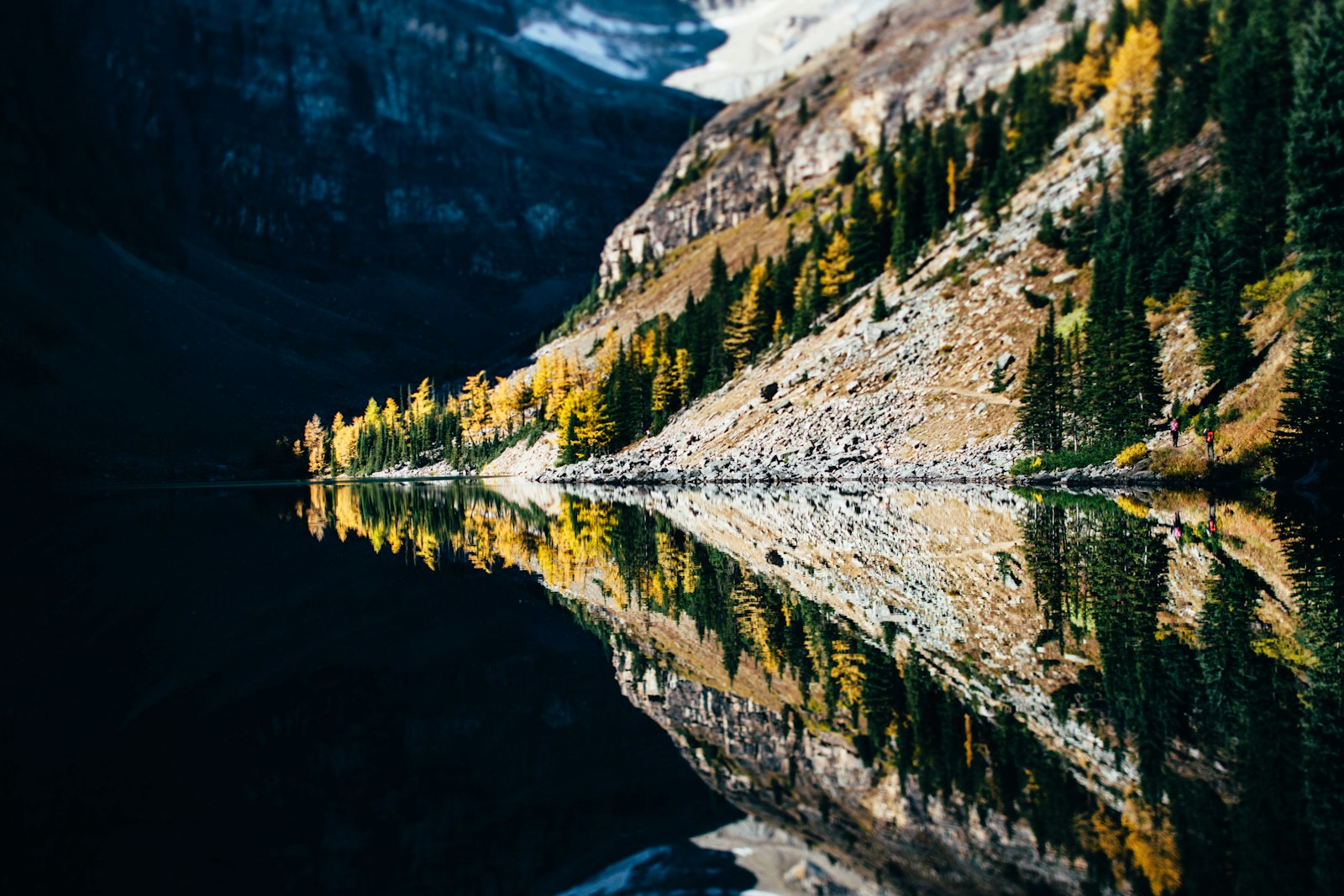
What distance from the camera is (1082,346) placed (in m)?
57.2

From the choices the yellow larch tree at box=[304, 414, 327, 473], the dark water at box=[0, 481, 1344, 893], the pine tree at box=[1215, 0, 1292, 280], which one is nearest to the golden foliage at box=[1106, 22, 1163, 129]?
the pine tree at box=[1215, 0, 1292, 280]

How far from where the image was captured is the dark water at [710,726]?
25.1 ft

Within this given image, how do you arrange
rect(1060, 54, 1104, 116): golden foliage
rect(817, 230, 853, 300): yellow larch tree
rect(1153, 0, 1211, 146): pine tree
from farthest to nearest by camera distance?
1. rect(1060, 54, 1104, 116): golden foliage
2. rect(817, 230, 853, 300): yellow larch tree
3. rect(1153, 0, 1211, 146): pine tree

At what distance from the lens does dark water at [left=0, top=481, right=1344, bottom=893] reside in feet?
25.1

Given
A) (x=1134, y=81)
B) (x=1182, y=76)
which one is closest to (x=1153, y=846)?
(x=1182, y=76)

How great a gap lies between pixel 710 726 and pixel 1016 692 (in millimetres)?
4132

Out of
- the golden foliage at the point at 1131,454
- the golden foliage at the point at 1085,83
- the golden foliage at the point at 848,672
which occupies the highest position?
the golden foliage at the point at 1085,83

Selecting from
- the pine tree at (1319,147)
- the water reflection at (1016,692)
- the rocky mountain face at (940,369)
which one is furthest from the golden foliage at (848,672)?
the pine tree at (1319,147)

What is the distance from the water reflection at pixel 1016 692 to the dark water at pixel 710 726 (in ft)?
0.17

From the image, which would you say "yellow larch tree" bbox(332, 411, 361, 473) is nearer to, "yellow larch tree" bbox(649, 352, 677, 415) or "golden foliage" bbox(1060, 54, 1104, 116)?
"yellow larch tree" bbox(649, 352, 677, 415)

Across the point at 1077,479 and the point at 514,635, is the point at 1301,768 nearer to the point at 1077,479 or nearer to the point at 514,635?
the point at 514,635

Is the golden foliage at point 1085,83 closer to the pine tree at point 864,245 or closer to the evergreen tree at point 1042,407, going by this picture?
the pine tree at point 864,245

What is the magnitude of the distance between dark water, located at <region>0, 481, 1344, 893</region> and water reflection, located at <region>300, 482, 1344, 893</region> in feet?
0.17

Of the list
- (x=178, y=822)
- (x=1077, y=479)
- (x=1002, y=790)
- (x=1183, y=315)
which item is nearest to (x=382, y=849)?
(x=178, y=822)
